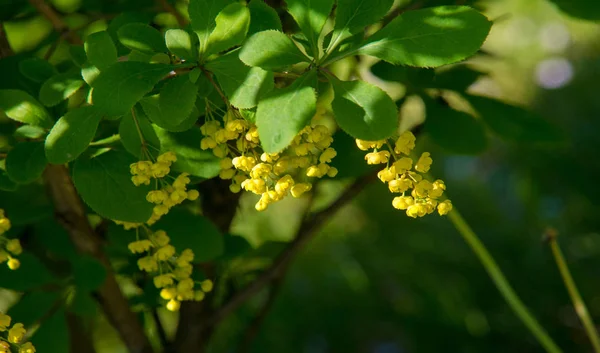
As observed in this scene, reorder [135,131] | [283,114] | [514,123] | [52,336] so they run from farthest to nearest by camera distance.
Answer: [514,123] → [52,336] → [135,131] → [283,114]

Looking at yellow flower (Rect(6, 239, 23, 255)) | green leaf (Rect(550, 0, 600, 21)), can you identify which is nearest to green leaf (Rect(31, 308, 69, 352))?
yellow flower (Rect(6, 239, 23, 255))

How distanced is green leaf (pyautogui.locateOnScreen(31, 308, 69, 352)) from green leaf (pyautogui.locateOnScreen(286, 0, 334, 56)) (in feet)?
1.41

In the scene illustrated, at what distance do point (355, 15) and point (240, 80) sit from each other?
0.31 ft

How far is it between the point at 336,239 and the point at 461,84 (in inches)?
31.0

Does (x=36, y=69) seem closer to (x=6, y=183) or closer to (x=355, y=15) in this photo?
(x=6, y=183)

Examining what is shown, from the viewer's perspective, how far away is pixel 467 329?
1432mm

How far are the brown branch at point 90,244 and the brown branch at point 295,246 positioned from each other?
118 millimetres

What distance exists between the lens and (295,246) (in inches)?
38.2

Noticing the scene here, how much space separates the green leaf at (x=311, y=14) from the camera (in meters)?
0.52

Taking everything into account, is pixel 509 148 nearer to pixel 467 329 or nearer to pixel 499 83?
pixel 499 83

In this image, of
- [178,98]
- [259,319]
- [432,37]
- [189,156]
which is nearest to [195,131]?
[189,156]

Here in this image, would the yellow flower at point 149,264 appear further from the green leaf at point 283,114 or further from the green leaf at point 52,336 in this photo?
the green leaf at point 283,114

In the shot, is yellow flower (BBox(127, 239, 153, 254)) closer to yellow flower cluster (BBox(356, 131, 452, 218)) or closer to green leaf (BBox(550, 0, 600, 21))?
yellow flower cluster (BBox(356, 131, 452, 218))

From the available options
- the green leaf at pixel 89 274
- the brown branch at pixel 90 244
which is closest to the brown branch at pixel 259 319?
the brown branch at pixel 90 244
